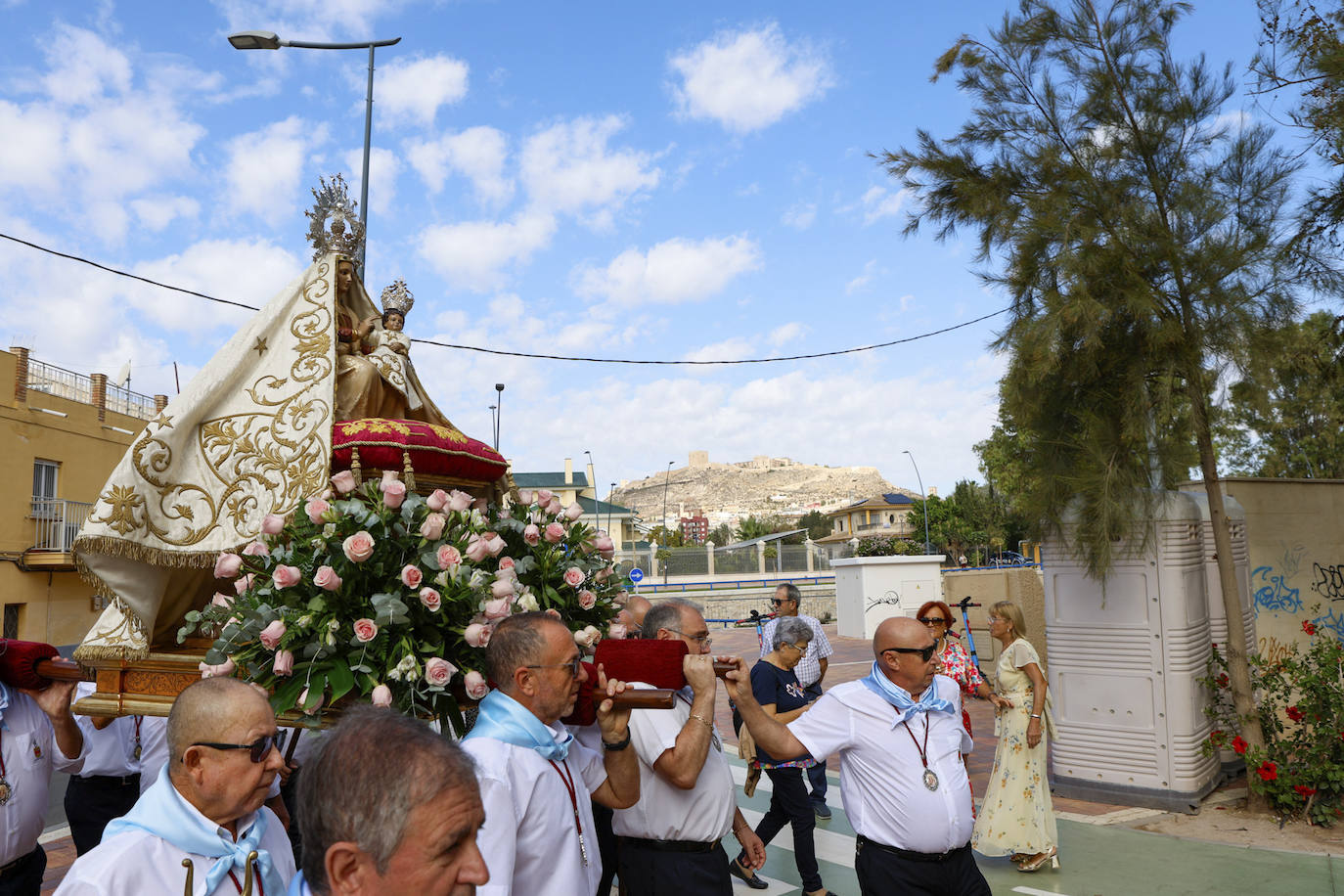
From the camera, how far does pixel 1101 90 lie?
25.6 feet

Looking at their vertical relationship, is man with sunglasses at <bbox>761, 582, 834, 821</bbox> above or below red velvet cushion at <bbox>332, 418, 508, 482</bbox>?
below

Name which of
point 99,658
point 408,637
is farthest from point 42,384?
point 408,637

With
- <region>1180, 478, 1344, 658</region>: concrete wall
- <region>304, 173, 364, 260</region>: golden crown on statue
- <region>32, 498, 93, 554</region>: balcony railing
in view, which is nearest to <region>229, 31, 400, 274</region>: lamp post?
<region>304, 173, 364, 260</region>: golden crown on statue

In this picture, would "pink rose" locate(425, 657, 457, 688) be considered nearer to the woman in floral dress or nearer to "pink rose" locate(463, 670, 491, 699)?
"pink rose" locate(463, 670, 491, 699)

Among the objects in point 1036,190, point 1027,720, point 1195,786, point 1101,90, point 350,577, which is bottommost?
point 1195,786

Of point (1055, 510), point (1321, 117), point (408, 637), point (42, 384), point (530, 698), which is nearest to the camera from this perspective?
point (530, 698)

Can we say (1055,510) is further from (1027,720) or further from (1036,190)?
(1036,190)

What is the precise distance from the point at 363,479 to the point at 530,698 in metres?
1.50

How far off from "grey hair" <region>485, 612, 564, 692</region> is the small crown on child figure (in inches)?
92.1

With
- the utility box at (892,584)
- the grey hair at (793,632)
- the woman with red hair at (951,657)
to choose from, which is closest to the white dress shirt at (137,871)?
the grey hair at (793,632)

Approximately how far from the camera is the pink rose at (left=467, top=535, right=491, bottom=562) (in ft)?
10.8

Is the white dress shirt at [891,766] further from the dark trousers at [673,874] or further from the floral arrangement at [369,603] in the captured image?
the floral arrangement at [369,603]

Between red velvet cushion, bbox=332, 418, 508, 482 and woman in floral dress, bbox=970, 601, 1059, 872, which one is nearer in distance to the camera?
red velvet cushion, bbox=332, 418, 508, 482

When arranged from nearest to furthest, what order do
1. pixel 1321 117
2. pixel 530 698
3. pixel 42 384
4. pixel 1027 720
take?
pixel 530 698 < pixel 1027 720 < pixel 1321 117 < pixel 42 384
